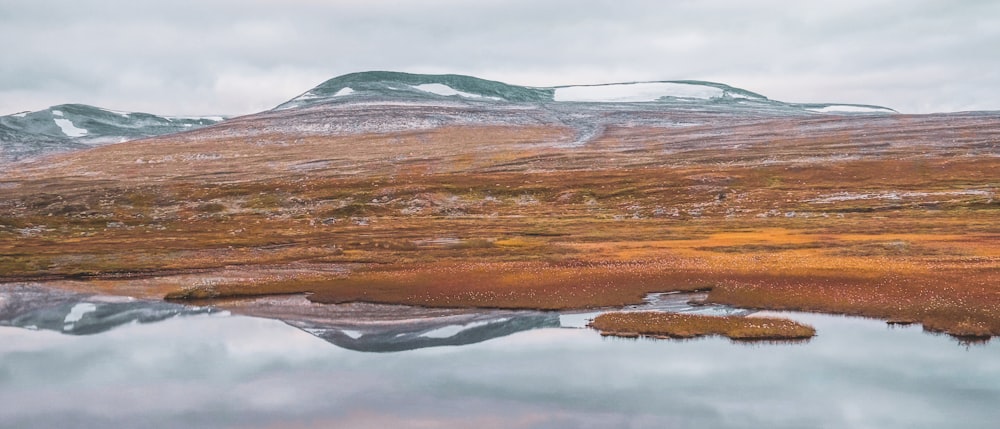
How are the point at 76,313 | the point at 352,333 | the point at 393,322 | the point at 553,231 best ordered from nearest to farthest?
the point at 352,333 → the point at 393,322 → the point at 76,313 → the point at 553,231

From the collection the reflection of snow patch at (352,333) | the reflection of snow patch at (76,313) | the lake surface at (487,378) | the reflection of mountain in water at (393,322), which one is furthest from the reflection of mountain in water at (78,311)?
the reflection of snow patch at (352,333)

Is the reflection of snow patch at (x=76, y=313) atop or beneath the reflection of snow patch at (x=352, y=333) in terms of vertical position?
beneath

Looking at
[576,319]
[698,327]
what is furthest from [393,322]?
[698,327]

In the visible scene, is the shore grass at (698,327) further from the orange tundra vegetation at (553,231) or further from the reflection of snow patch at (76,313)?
the reflection of snow patch at (76,313)

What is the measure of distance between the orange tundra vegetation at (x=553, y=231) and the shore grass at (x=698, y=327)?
4615 mm

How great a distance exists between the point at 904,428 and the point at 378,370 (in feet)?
68.8

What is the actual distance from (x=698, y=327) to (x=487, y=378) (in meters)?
11.8

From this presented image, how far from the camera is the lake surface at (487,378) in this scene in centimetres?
2966

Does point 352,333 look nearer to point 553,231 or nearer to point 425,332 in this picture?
point 425,332

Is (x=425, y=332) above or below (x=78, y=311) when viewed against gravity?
above

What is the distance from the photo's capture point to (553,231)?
8562cm

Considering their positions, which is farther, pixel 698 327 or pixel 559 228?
pixel 559 228

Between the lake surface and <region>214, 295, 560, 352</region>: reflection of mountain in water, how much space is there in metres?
0.20

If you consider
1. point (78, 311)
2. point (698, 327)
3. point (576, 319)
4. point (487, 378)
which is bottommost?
point (78, 311)
